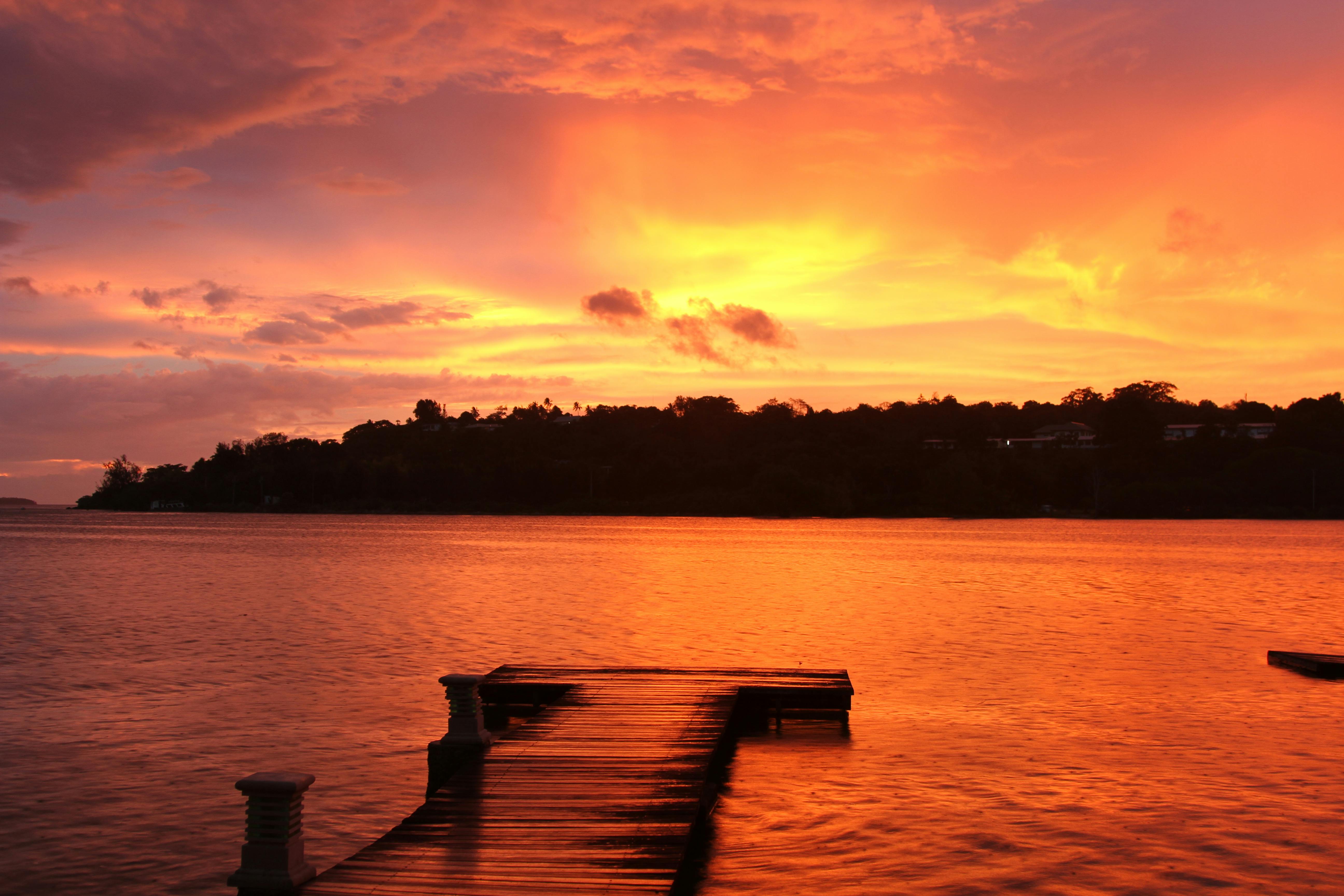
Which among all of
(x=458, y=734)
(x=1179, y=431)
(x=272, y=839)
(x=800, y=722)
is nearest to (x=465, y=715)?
(x=458, y=734)

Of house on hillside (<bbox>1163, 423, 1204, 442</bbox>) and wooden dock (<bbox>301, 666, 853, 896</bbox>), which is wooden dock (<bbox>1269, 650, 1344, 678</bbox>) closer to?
wooden dock (<bbox>301, 666, 853, 896</bbox>)

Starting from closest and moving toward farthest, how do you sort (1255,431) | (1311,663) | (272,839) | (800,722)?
(272,839), (800,722), (1311,663), (1255,431)

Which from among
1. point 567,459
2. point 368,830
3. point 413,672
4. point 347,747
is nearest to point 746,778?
point 368,830

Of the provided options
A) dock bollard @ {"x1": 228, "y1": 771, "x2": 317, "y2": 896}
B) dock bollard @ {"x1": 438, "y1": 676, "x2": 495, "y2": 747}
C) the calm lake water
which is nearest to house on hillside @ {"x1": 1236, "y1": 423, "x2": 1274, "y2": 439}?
the calm lake water

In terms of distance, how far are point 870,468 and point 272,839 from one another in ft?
513

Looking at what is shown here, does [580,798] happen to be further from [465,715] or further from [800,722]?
[800,722]

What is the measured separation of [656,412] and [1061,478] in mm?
76337

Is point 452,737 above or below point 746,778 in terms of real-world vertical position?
above

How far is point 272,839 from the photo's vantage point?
282 inches

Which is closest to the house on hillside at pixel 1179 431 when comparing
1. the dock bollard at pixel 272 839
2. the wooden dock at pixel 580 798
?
the wooden dock at pixel 580 798

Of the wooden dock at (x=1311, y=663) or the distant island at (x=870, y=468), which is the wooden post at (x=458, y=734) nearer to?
the wooden dock at (x=1311, y=663)

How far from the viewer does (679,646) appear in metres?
25.0

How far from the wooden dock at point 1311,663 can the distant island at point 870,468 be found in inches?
5082

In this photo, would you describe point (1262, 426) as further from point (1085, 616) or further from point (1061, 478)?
point (1085, 616)
